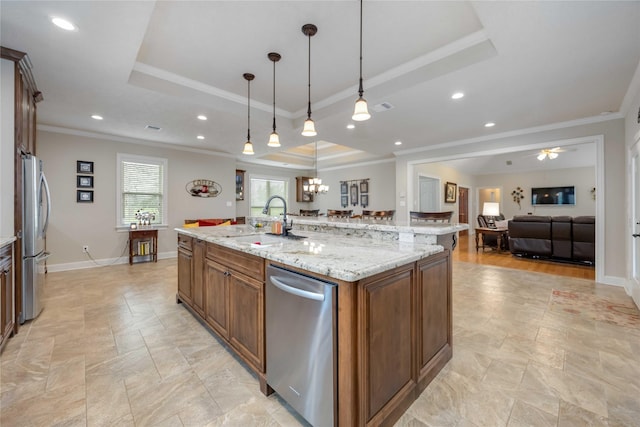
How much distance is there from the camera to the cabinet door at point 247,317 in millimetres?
1676

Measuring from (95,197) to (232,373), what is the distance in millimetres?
4988

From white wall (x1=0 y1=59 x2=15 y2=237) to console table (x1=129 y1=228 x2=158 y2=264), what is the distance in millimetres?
3005

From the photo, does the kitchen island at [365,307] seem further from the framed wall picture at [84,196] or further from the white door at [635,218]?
the framed wall picture at [84,196]

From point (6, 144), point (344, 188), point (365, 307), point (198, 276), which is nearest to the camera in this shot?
point (365, 307)

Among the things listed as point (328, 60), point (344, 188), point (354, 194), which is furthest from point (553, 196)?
point (328, 60)

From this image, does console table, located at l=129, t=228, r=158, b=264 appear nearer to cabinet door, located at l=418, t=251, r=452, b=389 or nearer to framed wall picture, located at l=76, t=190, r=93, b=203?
framed wall picture, located at l=76, t=190, r=93, b=203

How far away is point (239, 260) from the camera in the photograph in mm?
1876

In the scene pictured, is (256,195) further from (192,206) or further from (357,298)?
(357,298)

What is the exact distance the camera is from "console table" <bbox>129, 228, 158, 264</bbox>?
522 cm

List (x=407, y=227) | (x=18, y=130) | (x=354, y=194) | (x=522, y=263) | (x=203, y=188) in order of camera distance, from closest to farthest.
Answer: (x=407, y=227)
(x=18, y=130)
(x=522, y=263)
(x=203, y=188)
(x=354, y=194)

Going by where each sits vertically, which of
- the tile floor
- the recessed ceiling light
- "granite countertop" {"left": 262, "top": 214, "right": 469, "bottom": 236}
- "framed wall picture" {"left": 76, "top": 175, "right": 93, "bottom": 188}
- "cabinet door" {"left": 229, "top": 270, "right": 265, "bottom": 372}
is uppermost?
the recessed ceiling light

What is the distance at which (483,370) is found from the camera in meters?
1.90

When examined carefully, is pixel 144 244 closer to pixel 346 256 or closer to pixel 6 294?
pixel 6 294

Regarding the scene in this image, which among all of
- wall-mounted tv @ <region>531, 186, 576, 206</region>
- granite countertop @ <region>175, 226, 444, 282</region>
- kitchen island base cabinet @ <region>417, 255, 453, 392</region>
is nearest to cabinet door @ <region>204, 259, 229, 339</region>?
granite countertop @ <region>175, 226, 444, 282</region>
